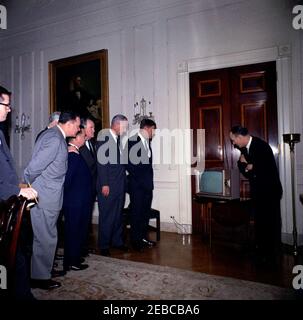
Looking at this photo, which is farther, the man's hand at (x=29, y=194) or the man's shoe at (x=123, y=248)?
the man's shoe at (x=123, y=248)

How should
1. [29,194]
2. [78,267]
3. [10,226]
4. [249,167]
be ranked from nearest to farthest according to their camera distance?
[10,226]
[29,194]
[78,267]
[249,167]

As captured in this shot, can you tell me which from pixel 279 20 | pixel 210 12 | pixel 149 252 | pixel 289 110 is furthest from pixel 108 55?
pixel 149 252

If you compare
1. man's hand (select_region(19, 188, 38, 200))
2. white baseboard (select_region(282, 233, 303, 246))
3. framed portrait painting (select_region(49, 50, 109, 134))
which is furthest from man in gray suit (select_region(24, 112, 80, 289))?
framed portrait painting (select_region(49, 50, 109, 134))

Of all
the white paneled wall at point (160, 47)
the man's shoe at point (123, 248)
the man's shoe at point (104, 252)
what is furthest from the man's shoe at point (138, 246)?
the white paneled wall at point (160, 47)

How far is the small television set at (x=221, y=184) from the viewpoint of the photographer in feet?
13.9

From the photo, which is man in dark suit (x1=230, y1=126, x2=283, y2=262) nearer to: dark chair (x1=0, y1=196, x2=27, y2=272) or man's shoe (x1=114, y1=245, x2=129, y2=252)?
man's shoe (x1=114, y1=245, x2=129, y2=252)

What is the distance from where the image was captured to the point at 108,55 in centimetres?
640

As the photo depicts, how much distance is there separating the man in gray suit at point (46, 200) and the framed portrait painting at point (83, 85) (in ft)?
11.7

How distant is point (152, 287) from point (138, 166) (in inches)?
72.2

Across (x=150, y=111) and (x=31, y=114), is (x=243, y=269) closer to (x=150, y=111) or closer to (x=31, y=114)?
(x=150, y=111)

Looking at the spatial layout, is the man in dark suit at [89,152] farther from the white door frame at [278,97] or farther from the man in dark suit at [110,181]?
the white door frame at [278,97]

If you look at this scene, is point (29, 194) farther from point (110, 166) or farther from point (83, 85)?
point (83, 85)

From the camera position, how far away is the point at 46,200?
2.90 metres

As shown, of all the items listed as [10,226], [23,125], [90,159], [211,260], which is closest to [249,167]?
[211,260]
